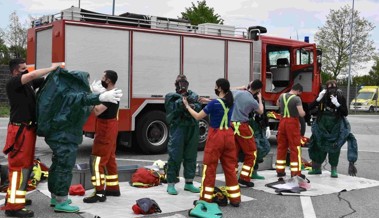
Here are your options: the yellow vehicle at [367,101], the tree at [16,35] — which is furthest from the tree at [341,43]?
the tree at [16,35]

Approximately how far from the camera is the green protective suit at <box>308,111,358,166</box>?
8.52 metres

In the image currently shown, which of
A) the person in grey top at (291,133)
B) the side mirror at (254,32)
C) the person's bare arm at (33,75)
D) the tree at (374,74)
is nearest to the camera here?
the person's bare arm at (33,75)

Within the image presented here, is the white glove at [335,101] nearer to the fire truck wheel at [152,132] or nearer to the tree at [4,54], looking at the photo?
the fire truck wheel at [152,132]

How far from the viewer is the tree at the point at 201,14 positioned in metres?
30.2

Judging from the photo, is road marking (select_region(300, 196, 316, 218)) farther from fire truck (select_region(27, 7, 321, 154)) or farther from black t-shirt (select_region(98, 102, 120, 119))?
fire truck (select_region(27, 7, 321, 154))

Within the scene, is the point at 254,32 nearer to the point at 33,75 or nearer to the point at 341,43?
the point at 33,75

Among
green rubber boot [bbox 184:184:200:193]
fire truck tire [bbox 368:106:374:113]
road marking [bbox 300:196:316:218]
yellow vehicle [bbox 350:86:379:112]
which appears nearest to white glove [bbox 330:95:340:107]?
road marking [bbox 300:196:316:218]

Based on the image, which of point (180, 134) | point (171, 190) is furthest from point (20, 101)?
point (171, 190)

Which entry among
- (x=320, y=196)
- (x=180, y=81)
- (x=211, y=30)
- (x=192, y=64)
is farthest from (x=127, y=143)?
(x=320, y=196)

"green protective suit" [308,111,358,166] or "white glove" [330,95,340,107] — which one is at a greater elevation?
"white glove" [330,95,340,107]

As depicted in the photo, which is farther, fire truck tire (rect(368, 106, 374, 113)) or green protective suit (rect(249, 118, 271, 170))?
fire truck tire (rect(368, 106, 374, 113))

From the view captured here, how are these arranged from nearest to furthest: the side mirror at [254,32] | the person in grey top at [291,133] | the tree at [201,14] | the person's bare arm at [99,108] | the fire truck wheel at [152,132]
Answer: the person's bare arm at [99,108] < the person in grey top at [291,133] < the fire truck wheel at [152,132] < the side mirror at [254,32] < the tree at [201,14]

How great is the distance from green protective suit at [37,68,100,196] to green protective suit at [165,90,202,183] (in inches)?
58.0

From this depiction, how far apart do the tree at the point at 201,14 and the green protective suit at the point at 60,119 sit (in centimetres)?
2478
